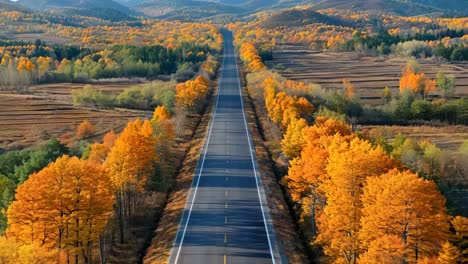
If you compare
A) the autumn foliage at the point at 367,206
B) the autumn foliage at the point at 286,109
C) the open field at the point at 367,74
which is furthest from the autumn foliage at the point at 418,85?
the autumn foliage at the point at 367,206

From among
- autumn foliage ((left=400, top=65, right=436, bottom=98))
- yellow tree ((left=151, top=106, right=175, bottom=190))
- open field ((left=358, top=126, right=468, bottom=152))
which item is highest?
autumn foliage ((left=400, top=65, right=436, bottom=98))

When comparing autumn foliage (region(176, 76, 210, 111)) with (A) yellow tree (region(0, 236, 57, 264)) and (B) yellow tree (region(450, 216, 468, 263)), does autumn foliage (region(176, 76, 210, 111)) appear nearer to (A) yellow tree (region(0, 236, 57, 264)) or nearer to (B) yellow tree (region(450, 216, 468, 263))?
(B) yellow tree (region(450, 216, 468, 263))

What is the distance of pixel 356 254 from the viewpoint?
37.3m

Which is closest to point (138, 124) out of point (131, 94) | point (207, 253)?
point (207, 253)

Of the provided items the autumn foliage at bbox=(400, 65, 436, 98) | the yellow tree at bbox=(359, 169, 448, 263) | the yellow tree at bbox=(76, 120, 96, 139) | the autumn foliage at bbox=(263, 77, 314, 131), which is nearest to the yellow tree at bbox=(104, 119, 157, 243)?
the yellow tree at bbox=(359, 169, 448, 263)

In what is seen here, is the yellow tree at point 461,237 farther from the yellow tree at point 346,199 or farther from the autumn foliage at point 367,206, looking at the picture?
the yellow tree at point 346,199

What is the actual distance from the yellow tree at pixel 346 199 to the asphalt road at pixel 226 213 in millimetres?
4675

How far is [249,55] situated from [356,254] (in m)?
148

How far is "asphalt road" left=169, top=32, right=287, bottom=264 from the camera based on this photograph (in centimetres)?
3993

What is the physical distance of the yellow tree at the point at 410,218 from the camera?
3062 cm

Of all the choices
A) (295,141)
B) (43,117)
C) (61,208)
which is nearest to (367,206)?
(61,208)

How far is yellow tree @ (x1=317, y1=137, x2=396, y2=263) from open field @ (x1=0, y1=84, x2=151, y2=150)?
65.8 metres

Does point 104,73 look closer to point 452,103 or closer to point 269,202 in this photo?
point 452,103

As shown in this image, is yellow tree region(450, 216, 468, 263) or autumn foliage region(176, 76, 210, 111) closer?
yellow tree region(450, 216, 468, 263)
